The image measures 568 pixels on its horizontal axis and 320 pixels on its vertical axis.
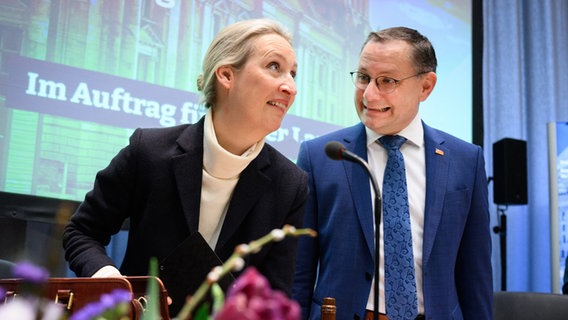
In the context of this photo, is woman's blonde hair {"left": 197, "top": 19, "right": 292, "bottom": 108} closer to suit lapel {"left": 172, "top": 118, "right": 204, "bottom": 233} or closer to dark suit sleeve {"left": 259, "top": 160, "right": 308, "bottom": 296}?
suit lapel {"left": 172, "top": 118, "right": 204, "bottom": 233}

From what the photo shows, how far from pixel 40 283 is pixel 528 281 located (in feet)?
17.8

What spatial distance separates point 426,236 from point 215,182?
71 cm

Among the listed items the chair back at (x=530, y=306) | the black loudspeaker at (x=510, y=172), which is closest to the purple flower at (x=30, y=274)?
the chair back at (x=530, y=306)

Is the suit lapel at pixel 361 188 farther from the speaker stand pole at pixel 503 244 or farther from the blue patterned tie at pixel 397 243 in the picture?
the speaker stand pole at pixel 503 244

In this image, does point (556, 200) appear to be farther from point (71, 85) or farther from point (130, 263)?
point (130, 263)

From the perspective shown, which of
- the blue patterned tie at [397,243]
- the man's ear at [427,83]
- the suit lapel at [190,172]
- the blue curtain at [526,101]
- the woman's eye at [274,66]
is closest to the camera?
the suit lapel at [190,172]

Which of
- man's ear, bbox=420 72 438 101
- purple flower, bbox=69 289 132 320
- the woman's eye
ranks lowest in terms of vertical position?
purple flower, bbox=69 289 132 320

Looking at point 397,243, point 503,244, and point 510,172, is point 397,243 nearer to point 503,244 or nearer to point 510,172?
point 510,172

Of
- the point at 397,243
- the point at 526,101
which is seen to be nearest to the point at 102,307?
the point at 397,243

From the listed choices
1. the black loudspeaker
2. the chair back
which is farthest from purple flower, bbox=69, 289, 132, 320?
the black loudspeaker

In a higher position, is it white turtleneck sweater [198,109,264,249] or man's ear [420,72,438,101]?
man's ear [420,72,438,101]

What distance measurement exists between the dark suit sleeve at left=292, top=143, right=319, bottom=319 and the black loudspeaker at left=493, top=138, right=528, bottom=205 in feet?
9.57

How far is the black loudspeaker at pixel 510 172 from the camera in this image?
15.9ft

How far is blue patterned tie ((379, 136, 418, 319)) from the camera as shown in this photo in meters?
2.09
